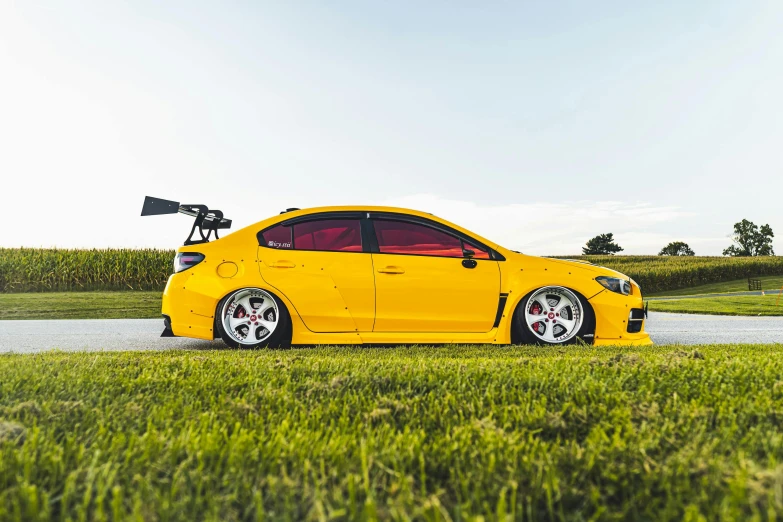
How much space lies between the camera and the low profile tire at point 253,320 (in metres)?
5.92

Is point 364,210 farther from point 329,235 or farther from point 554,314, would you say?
point 554,314

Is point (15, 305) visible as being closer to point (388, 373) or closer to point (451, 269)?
point (451, 269)

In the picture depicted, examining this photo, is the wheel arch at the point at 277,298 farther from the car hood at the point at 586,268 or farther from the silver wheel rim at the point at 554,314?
the car hood at the point at 586,268

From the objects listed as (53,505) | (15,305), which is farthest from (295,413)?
(15,305)

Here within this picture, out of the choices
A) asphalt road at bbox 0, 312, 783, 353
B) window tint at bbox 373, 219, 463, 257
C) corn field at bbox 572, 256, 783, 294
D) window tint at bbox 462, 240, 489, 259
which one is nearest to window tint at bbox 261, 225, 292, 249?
window tint at bbox 373, 219, 463, 257

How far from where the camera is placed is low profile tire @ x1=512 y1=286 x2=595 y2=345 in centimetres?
606

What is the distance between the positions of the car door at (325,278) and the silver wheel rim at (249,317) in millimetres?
287

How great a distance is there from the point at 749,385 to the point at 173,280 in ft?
17.7

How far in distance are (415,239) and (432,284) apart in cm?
56

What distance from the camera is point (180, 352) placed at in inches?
231

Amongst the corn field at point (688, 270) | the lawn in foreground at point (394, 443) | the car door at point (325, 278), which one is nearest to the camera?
the lawn in foreground at point (394, 443)

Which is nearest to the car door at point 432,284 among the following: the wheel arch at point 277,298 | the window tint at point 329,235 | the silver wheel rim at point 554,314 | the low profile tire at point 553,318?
the window tint at point 329,235

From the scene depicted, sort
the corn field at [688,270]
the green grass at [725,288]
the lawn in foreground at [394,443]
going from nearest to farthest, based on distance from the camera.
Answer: the lawn in foreground at [394,443] → the green grass at [725,288] → the corn field at [688,270]

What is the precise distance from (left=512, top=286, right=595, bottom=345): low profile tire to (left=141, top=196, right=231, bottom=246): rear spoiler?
3.80 meters
